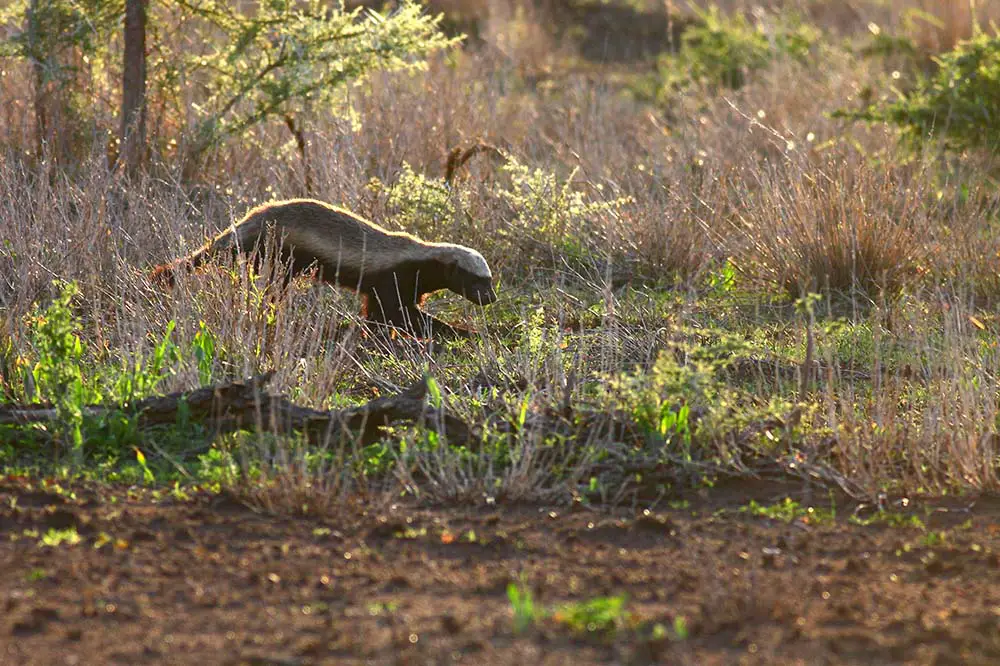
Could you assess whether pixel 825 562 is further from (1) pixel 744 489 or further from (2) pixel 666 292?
(2) pixel 666 292

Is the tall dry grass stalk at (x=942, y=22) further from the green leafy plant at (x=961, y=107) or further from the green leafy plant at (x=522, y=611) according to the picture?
the green leafy plant at (x=522, y=611)

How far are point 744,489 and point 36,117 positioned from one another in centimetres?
659

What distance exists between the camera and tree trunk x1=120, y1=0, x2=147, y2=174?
902 centimetres

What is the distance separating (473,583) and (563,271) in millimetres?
4525

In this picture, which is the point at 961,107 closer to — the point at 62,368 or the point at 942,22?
the point at 942,22

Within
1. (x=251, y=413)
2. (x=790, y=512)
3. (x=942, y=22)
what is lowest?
(x=790, y=512)

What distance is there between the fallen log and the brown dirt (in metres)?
0.55

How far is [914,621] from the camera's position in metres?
3.30

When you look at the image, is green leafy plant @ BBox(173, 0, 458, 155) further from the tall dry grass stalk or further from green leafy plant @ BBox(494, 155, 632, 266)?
the tall dry grass stalk

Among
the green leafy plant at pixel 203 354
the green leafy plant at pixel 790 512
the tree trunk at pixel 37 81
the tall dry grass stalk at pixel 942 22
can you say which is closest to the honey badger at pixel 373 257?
the green leafy plant at pixel 203 354

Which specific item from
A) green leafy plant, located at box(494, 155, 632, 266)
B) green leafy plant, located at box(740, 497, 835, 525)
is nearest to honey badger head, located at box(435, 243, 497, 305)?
green leafy plant, located at box(494, 155, 632, 266)

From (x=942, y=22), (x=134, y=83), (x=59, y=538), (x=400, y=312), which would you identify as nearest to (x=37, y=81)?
(x=134, y=83)

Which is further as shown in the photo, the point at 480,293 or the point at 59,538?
the point at 480,293

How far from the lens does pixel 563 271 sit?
795cm
